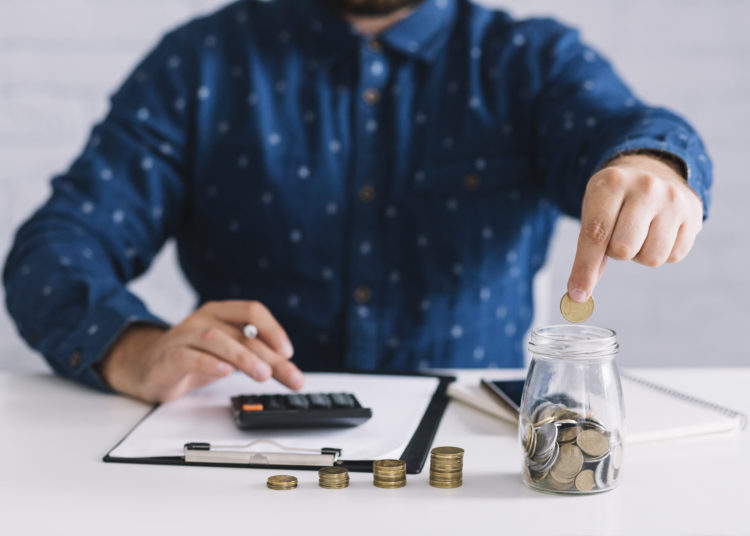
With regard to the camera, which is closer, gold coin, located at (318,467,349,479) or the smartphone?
gold coin, located at (318,467,349,479)

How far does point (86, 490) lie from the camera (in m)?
0.59

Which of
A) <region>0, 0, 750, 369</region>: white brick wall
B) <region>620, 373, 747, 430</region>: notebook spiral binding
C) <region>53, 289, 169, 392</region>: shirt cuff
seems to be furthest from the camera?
<region>0, 0, 750, 369</region>: white brick wall

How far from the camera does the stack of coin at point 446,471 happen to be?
23.2 inches

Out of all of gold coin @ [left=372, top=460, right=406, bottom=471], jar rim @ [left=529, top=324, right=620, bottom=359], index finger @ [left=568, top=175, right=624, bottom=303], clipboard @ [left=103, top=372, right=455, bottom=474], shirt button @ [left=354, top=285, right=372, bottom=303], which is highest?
index finger @ [left=568, top=175, right=624, bottom=303]

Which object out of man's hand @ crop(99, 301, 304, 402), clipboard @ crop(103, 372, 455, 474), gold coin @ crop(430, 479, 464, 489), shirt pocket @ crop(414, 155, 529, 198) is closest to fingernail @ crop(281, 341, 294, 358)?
man's hand @ crop(99, 301, 304, 402)

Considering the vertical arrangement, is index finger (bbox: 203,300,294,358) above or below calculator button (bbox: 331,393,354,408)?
above

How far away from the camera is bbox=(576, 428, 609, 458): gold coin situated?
1.84ft

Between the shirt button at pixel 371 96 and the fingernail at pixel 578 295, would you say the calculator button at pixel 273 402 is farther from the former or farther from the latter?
the shirt button at pixel 371 96

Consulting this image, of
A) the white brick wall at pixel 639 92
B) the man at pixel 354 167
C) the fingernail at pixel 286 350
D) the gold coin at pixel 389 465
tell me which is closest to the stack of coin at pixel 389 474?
the gold coin at pixel 389 465

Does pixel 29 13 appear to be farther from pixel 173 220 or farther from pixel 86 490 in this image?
pixel 86 490

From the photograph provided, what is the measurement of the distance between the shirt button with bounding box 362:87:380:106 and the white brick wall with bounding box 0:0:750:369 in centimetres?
63

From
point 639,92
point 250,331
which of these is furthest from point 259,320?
point 639,92

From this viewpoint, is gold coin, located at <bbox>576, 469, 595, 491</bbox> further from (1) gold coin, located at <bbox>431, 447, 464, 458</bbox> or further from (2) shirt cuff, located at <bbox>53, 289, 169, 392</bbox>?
(2) shirt cuff, located at <bbox>53, 289, 169, 392</bbox>

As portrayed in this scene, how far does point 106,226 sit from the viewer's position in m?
1.13
